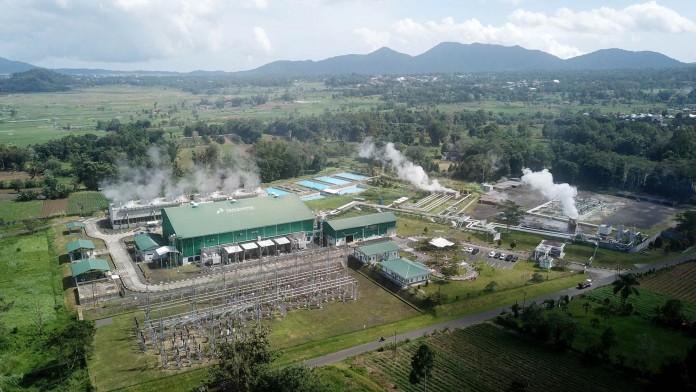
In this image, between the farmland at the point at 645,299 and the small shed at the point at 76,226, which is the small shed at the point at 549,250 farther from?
the small shed at the point at 76,226

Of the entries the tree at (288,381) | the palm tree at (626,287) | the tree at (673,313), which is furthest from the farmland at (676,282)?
the tree at (288,381)

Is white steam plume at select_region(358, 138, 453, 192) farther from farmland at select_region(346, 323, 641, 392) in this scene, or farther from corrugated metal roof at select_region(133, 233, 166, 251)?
farmland at select_region(346, 323, 641, 392)

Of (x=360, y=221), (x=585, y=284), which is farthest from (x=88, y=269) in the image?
(x=585, y=284)

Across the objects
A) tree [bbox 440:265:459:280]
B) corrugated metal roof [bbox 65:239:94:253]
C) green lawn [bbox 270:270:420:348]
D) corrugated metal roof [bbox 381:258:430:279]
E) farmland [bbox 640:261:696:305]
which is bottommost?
green lawn [bbox 270:270:420:348]

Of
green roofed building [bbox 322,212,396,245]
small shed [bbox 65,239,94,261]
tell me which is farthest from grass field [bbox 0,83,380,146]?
green roofed building [bbox 322,212,396,245]

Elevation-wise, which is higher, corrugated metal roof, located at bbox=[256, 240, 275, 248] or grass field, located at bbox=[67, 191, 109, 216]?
corrugated metal roof, located at bbox=[256, 240, 275, 248]

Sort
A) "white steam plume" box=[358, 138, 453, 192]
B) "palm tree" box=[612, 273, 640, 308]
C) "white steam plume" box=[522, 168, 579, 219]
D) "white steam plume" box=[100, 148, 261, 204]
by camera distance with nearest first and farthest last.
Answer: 1. "palm tree" box=[612, 273, 640, 308]
2. "white steam plume" box=[522, 168, 579, 219]
3. "white steam plume" box=[100, 148, 261, 204]
4. "white steam plume" box=[358, 138, 453, 192]

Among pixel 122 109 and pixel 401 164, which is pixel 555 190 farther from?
pixel 122 109
